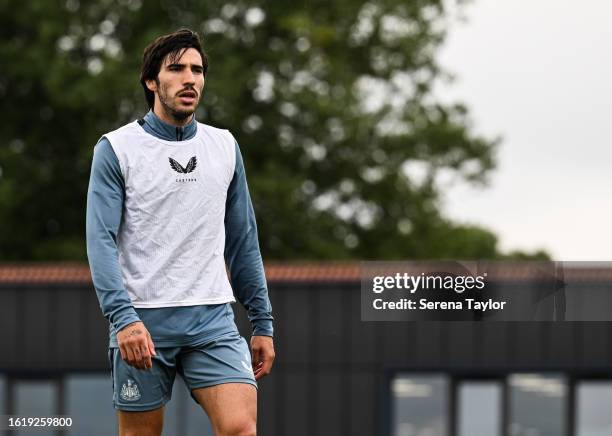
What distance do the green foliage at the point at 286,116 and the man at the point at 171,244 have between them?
1994cm

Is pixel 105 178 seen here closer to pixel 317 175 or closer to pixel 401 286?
pixel 401 286

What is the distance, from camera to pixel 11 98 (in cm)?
2625

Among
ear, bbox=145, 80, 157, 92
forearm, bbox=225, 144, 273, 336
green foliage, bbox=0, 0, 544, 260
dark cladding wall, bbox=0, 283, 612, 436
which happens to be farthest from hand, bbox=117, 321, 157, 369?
green foliage, bbox=0, 0, 544, 260

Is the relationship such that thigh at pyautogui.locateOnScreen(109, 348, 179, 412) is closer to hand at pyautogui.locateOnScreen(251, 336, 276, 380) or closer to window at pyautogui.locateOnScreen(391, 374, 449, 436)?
hand at pyautogui.locateOnScreen(251, 336, 276, 380)

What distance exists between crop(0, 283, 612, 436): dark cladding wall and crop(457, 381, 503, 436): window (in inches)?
8.4

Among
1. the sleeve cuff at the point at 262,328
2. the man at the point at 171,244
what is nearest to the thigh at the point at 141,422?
the man at the point at 171,244

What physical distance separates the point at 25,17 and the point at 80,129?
223 cm

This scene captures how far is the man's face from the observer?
3.99 meters

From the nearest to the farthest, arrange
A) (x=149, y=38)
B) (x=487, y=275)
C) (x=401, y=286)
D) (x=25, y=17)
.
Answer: (x=401, y=286) → (x=487, y=275) → (x=149, y=38) → (x=25, y=17)

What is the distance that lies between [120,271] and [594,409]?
50.4ft

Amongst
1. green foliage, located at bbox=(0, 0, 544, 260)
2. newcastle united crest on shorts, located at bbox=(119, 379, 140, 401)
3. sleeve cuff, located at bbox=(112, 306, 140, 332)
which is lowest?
newcastle united crest on shorts, located at bbox=(119, 379, 140, 401)

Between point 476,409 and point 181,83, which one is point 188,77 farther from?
point 476,409

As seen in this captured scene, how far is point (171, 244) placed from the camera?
3988 millimetres

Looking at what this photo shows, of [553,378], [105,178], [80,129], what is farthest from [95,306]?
[105,178]
